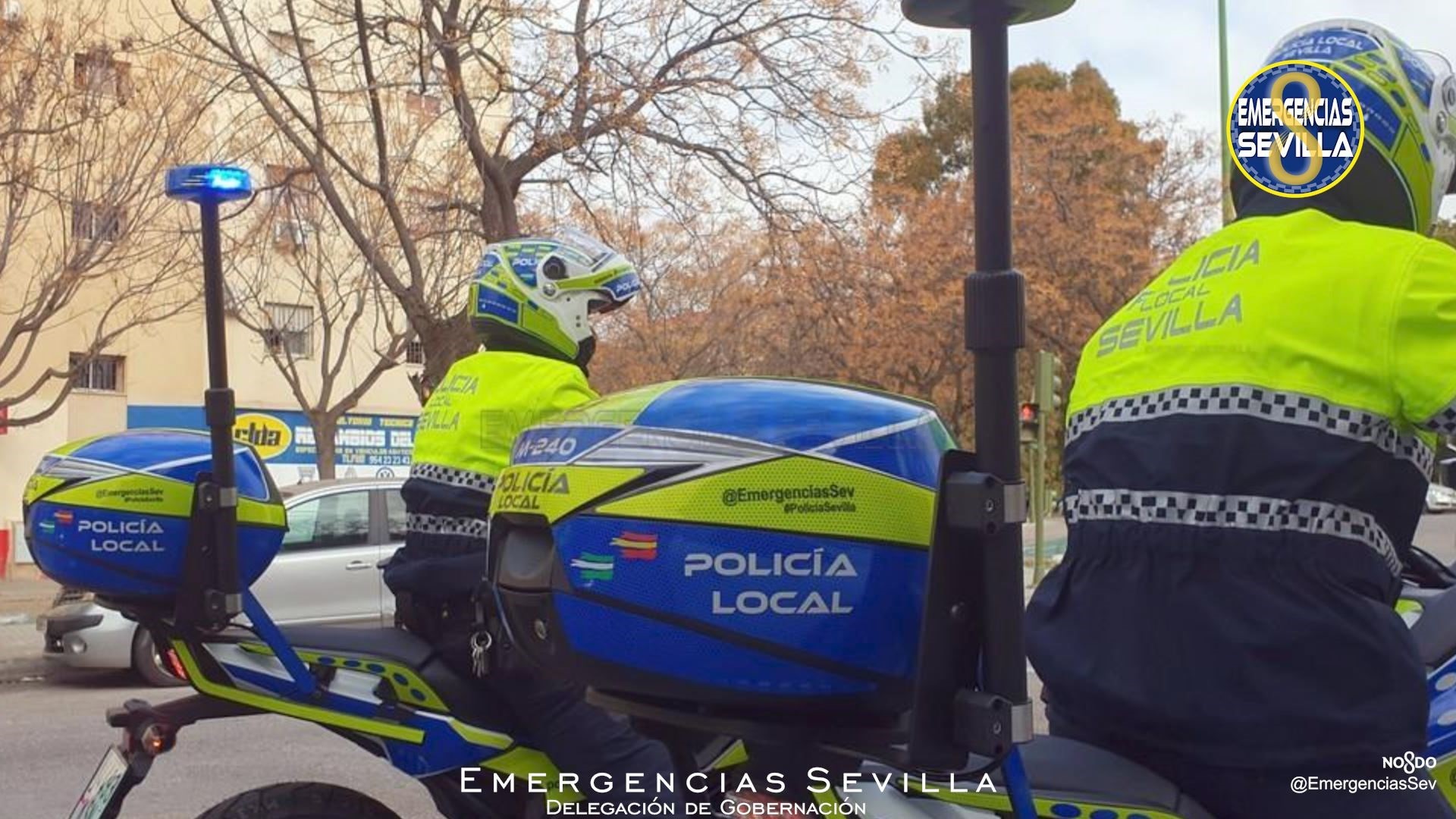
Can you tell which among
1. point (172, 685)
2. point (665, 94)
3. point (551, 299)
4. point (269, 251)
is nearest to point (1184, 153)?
point (269, 251)

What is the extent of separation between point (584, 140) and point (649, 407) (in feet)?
39.0

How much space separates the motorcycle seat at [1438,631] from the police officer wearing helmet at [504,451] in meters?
1.60

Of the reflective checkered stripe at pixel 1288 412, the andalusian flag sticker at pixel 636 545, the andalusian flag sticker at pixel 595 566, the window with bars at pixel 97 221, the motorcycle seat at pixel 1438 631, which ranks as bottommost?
the motorcycle seat at pixel 1438 631

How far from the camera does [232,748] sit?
840cm

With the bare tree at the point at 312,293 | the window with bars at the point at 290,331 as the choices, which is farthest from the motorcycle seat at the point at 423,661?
the window with bars at the point at 290,331

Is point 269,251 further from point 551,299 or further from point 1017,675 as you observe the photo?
point 1017,675

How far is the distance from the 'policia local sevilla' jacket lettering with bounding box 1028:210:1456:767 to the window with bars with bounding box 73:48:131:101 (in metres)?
17.1

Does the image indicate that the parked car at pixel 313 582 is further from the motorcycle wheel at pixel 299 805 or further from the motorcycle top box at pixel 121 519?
the motorcycle wheel at pixel 299 805

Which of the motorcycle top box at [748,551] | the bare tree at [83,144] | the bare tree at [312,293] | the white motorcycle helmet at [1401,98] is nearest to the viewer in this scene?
Result: the motorcycle top box at [748,551]

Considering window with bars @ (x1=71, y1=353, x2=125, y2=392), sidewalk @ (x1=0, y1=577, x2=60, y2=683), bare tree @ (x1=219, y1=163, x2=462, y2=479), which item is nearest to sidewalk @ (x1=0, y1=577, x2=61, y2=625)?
sidewalk @ (x1=0, y1=577, x2=60, y2=683)

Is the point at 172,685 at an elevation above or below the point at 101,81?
below

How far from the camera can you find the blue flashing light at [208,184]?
366 centimetres

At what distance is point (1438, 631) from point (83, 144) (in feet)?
58.3

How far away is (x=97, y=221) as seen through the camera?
18250mm
